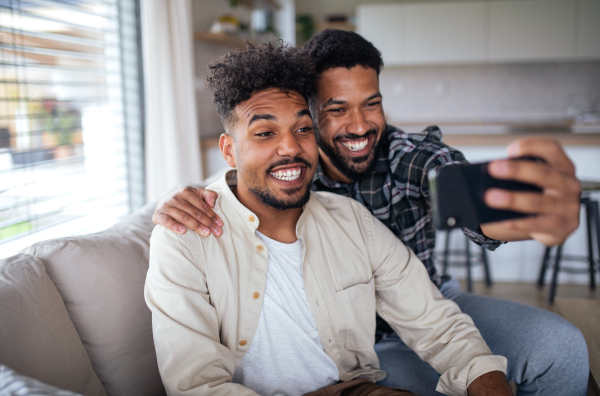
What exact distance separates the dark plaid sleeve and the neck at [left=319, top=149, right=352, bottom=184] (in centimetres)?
18

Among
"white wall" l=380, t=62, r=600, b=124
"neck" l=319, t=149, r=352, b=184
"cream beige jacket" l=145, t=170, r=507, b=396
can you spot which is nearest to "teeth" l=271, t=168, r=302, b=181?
"cream beige jacket" l=145, t=170, r=507, b=396

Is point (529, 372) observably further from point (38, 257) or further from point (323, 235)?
point (38, 257)

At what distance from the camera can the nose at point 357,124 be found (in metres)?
1.48

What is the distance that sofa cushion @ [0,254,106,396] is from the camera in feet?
3.10

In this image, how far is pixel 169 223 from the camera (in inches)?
45.3

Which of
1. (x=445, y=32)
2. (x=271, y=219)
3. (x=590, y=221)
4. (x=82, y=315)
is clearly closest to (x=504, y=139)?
(x=590, y=221)

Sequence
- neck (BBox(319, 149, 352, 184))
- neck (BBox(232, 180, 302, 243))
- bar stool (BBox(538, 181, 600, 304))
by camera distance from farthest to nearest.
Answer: bar stool (BBox(538, 181, 600, 304)) < neck (BBox(319, 149, 352, 184)) < neck (BBox(232, 180, 302, 243))

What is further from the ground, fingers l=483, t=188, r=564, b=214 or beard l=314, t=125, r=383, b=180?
beard l=314, t=125, r=383, b=180

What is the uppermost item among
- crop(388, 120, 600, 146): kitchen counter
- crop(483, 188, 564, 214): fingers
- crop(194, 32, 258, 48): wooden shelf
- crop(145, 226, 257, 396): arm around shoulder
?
crop(194, 32, 258, 48): wooden shelf

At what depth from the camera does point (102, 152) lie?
106 inches

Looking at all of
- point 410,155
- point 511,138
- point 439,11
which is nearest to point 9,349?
point 410,155

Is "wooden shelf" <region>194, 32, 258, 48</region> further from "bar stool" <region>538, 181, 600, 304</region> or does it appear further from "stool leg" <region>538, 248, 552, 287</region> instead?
"stool leg" <region>538, 248, 552, 287</region>

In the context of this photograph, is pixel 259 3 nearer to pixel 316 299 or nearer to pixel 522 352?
pixel 316 299

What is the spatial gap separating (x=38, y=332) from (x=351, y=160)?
100 centimetres
